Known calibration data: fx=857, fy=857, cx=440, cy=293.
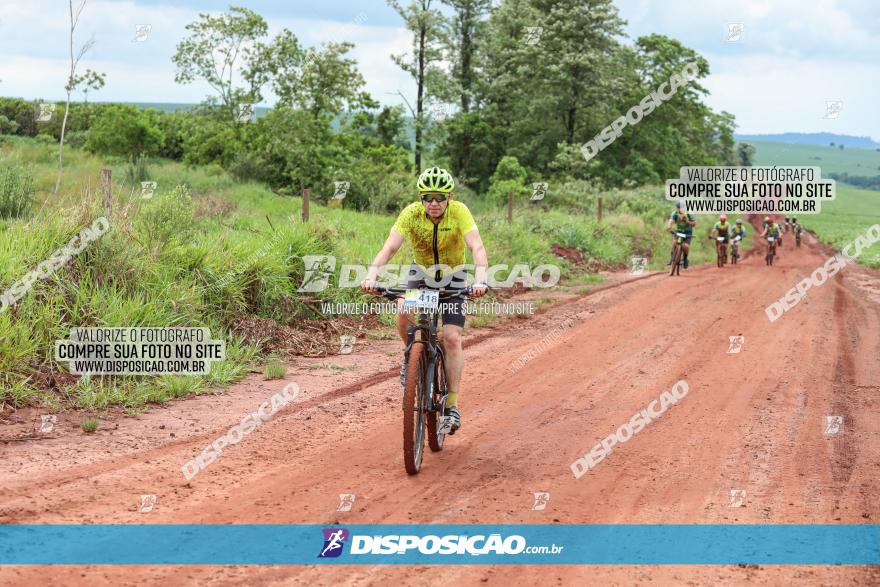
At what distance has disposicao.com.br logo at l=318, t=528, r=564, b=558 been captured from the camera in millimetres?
5469

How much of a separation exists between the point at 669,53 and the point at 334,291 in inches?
2401

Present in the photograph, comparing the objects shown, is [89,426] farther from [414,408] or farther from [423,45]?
[423,45]

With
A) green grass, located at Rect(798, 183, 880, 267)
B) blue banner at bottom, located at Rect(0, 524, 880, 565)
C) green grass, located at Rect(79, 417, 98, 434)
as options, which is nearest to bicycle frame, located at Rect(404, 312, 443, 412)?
blue banner at bottom, located at Rect(0, 524, 880, 565)

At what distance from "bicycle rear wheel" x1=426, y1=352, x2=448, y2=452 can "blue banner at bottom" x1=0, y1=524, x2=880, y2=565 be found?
171cm

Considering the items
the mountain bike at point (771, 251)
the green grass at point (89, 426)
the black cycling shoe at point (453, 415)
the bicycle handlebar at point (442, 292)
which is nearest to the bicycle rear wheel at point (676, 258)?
the mountain bike at point (771, 251)

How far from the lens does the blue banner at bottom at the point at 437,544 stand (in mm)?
5242

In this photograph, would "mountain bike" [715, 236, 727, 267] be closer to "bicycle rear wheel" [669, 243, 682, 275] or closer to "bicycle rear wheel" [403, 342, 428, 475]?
"bicycle rear wheel" [669, 243, 682, 275]

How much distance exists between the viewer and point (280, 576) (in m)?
5.01

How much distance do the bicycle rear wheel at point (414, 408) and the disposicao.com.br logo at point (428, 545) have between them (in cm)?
121

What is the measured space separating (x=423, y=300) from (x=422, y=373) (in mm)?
628

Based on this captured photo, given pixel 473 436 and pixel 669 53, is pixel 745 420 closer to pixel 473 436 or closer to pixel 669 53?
pixel 473 436

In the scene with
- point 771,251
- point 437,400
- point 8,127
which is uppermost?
point 8,127

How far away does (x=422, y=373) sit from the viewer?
23.3 ft

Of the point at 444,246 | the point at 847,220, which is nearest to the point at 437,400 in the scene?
the point at 444,246
